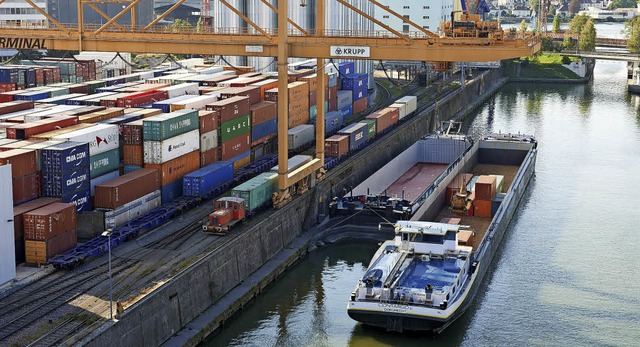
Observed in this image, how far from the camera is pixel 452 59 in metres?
41.0

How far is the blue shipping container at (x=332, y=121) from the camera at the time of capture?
62.3 meters

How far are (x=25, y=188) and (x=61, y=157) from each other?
71.9 inches

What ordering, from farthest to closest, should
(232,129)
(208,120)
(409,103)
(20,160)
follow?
1. (409,103)
2. (232,129)
3. (208,120)
4. (20,160)

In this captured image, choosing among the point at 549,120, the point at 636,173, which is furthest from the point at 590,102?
the point at 636,173

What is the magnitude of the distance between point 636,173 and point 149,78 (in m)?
34.7

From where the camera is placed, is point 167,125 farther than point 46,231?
Yes

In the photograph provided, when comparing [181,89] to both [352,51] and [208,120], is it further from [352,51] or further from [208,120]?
[352,51]

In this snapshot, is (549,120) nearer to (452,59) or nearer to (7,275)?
(452,59)

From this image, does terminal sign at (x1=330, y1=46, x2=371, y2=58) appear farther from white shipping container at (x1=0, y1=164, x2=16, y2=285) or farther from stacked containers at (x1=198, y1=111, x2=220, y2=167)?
white shipping container at (x1=0, y1=164, x2=16, y2=285)

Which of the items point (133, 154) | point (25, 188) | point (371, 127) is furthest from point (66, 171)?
point (371, 127)

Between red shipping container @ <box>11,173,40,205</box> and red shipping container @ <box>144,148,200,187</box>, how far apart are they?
22.8ft

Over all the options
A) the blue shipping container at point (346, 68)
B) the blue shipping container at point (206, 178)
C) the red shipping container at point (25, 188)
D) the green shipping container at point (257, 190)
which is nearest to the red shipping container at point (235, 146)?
the blue shipping container at point (206, 178)

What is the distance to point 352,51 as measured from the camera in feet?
138

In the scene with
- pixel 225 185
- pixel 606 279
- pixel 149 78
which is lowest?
pixel 606 279
